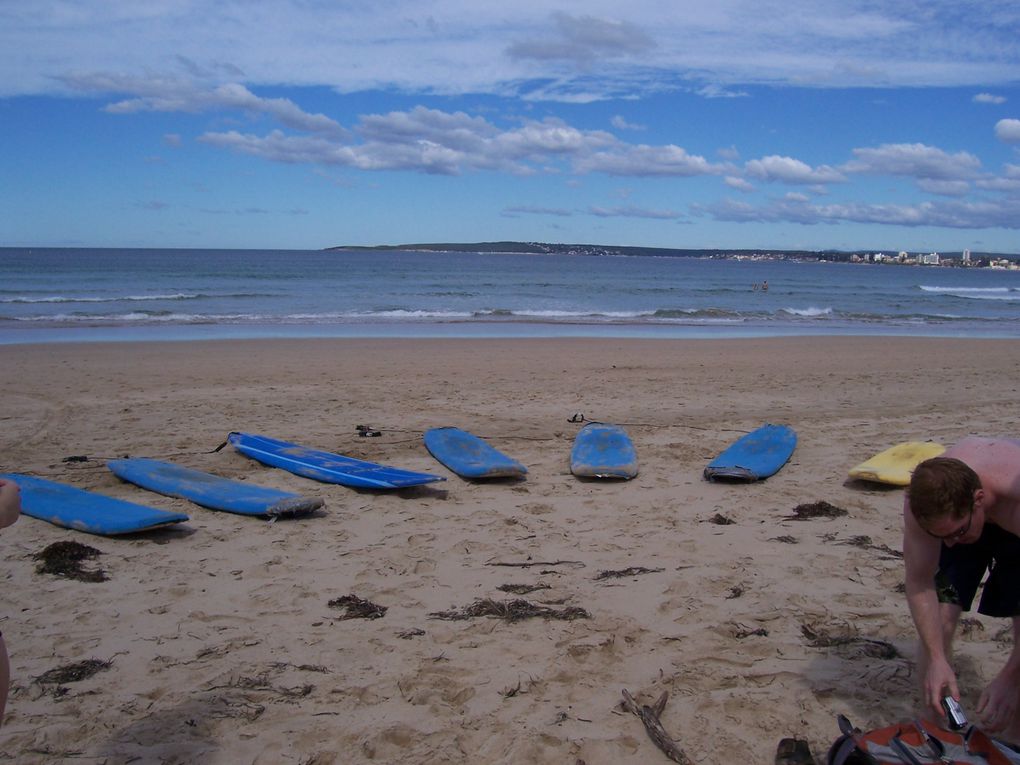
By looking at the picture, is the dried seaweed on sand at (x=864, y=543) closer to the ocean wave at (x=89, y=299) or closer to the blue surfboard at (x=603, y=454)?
the blue surfboard at (x=603, y=454)

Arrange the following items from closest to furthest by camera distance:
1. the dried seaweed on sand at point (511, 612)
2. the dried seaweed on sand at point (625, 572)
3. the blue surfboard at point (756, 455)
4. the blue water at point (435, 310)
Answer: the dried seaweed on sand at point (511, 612) → the dried seaweed on sand at point (625, 572) → the blue surfboard at point (756, 455) → the blue water at point (435, 310)

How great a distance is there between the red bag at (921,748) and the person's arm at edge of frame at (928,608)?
9 cm

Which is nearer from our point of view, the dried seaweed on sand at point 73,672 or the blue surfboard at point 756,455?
the dried seaweed on sand at point 73,672

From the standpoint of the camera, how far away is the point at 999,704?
2584 millimetres

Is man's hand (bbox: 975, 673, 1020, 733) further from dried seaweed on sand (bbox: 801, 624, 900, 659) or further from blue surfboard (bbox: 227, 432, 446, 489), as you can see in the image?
blue surfboard (bbox: 227, 432, 446, 489)

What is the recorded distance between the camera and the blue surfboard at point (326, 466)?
604 cm

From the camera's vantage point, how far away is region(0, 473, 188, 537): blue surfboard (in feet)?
16.6

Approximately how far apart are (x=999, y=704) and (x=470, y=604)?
7.63 ft

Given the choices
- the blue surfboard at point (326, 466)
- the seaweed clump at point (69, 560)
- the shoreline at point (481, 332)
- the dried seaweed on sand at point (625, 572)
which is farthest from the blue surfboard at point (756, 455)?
the shoreline at point (481, 332)

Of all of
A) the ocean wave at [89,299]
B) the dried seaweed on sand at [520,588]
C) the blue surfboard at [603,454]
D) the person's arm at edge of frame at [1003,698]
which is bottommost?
the dried seaweed on sand at [520,588]

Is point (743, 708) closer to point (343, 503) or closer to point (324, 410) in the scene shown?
point (343, 503)

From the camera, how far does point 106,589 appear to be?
4.29 meters

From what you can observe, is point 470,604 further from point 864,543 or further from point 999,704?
point 864,543

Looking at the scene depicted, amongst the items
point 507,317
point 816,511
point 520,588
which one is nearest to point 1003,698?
point 520,588
